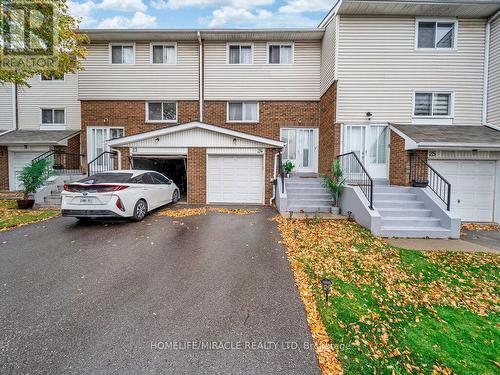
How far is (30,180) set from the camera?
9977 millimetres

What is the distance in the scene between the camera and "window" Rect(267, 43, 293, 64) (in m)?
12.9

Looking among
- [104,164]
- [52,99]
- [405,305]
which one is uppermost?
[52,99]

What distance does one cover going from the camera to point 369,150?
10781mm

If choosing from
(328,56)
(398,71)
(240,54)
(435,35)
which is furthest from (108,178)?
(435,35)

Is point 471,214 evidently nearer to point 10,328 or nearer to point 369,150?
point 369,150

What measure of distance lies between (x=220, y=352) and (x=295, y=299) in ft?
4.63

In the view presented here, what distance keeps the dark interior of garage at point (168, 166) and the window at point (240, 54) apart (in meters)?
6.04

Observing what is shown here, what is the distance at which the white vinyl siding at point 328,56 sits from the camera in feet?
35.8

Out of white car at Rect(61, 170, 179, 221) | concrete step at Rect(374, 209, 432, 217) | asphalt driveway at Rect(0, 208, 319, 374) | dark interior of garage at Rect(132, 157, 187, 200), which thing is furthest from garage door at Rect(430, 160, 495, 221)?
dark interior of garage at Rect(132, 157, 187, 200)

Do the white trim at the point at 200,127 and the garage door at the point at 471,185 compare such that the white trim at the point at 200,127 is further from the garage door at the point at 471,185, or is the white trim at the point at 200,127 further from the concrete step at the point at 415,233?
the garage door at the point at 471,185

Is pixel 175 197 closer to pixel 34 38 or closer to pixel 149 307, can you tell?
pixel 149 307

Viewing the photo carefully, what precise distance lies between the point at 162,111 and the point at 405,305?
1330cm

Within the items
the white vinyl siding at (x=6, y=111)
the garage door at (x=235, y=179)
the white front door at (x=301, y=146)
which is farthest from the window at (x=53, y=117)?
the white front door at (x=301, y=146)

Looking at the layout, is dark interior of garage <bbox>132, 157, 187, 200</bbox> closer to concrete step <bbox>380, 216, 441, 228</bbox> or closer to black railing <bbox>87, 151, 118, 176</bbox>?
black railing <bbox>87, 151, 118, 176</bbox>
